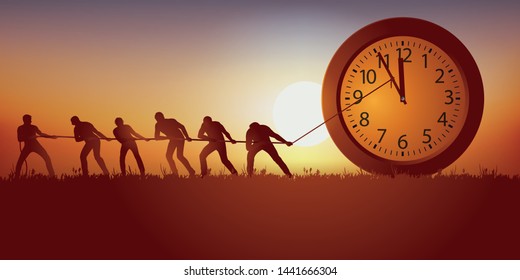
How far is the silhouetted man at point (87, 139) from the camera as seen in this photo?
7.30 meters

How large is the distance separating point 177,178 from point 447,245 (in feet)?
8.84

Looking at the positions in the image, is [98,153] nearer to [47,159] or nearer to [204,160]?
[47,159]

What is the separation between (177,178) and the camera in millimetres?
7320

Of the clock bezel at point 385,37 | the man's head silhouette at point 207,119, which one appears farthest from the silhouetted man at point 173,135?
the clock bezel at point 385,37

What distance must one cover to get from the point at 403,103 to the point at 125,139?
276cm

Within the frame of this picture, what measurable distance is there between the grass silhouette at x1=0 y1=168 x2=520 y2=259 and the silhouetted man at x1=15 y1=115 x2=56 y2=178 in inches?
8.7

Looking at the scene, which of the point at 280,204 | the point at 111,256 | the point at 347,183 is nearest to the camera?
the point at 111,256

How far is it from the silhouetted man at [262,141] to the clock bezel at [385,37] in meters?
0.59

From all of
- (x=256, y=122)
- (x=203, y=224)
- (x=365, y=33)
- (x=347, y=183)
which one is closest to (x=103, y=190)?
(x=203, y=224)

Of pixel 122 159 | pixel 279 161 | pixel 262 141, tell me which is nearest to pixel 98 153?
pixel 122 159

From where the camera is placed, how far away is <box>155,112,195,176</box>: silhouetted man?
7258 mm

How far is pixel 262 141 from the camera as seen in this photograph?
289 inches

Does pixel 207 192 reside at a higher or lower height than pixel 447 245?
higher

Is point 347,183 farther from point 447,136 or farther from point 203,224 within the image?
point 203,224
